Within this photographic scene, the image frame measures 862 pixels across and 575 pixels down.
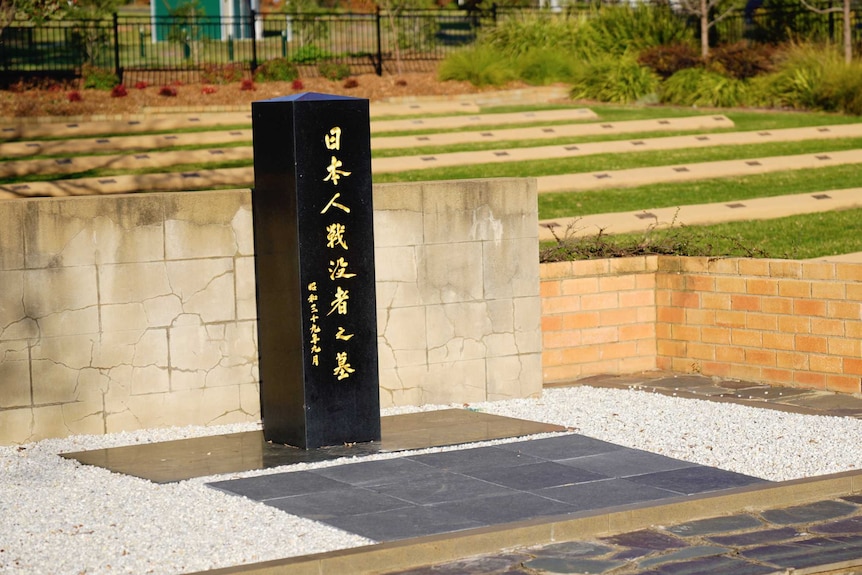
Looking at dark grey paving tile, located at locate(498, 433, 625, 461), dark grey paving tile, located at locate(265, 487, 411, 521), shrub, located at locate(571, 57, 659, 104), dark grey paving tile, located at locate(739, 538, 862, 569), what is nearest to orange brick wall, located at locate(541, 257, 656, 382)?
dark grey paving tile, located at locate(498, 433, 625, 461)

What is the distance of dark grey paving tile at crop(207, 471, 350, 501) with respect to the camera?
7.67 metres

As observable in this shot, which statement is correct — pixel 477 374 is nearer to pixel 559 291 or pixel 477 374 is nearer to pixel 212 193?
pixel 559 291

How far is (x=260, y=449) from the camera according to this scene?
29.4 ft

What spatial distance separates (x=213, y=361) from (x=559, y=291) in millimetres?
3408

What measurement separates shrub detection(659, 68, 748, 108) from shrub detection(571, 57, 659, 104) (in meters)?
0.41

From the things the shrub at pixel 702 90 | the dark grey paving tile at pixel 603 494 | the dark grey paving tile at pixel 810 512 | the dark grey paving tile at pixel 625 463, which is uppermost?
the shrub at pixel 702 90

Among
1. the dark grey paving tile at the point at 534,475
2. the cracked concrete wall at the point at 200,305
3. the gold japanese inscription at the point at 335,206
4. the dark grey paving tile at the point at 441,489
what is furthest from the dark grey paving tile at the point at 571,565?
the cracked concrete wall at the point at 200,305

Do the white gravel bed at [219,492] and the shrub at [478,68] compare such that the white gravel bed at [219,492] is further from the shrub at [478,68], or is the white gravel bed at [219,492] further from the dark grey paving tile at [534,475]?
the shrub at [478,68]

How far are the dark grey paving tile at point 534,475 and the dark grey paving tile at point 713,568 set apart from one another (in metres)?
1.48

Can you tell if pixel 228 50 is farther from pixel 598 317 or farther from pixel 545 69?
pixel 598 317

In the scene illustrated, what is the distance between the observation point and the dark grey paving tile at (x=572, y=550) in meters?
6.61

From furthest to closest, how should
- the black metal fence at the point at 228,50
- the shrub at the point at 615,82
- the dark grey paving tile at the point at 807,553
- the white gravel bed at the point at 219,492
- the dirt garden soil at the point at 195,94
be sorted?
the black metal fence at the point at 228,50
the shrub at the point at 615,82
the dirt garden soil at the point at 195,94
the white gravel bed at the point at 219,492
the dark grey paving tile at the point at 807,553

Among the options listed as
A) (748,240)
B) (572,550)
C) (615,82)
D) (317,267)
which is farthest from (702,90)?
(572,550)

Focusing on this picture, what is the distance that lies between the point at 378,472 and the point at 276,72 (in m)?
19.9
